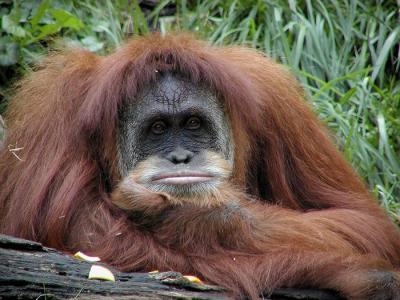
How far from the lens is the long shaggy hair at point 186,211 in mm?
3967

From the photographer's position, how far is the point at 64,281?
3.37 meters

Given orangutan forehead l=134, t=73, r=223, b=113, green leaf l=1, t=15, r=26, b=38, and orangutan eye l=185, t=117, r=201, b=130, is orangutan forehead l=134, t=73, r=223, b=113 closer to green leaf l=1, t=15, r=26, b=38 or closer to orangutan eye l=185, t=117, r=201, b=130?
orangutan eye l=185, t=117, r=201, b=130

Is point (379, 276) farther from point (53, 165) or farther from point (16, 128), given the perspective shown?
point (16, 128)

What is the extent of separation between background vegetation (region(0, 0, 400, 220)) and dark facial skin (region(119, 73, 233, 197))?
147cm

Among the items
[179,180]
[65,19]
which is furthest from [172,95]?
[65,19]

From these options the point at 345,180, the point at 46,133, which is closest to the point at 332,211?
the point at 345,180

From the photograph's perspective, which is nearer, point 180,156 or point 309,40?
point 180,156

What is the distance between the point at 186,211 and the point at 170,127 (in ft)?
1.65

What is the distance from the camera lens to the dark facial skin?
427 cm

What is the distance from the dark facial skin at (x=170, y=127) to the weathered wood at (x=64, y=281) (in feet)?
2.41

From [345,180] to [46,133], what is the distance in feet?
5.09

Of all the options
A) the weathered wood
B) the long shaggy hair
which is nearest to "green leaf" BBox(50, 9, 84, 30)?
the long shaggy hair

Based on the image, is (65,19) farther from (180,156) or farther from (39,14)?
(180,156)

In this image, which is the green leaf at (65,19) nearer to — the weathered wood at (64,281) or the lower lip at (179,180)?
the lower lip at (179,180)
